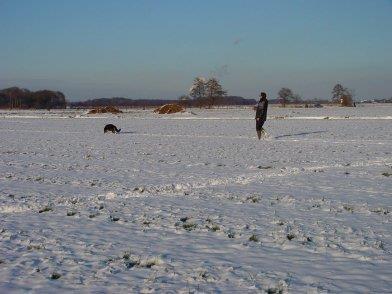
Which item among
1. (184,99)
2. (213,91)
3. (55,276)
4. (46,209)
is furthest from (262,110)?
(184,99)

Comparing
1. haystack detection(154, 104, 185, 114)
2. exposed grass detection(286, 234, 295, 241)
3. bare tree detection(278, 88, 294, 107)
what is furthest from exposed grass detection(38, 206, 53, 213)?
bare tree detection(278, 88, 294, 107)

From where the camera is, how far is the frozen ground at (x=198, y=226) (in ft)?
19.5

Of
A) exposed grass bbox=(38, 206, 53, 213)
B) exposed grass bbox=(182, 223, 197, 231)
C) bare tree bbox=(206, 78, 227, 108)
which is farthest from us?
bare tree bbox=(206, 78, 227, 108)

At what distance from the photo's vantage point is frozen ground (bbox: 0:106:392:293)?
5934 mm

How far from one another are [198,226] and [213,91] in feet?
427

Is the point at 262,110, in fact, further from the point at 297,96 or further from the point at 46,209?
the point at 297,96

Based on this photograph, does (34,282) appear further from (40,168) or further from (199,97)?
(199,97)

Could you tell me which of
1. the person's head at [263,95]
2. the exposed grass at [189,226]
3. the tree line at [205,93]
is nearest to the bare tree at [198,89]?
the tree line at [205,93]

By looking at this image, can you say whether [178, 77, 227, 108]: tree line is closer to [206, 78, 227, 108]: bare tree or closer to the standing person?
[206, 78, 227, 108]: bare tree

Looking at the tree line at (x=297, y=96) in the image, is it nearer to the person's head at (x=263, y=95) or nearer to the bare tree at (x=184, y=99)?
the bare tree at (x=184, y=99)

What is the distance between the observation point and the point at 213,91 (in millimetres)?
137125

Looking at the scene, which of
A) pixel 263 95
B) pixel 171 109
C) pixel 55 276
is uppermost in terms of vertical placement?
pixel 263 95

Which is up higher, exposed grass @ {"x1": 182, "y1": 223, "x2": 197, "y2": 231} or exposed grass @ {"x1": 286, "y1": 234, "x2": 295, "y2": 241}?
exposed grass @ {"x1": 286, "y1": 234, "x2": 295, "y2": 241}

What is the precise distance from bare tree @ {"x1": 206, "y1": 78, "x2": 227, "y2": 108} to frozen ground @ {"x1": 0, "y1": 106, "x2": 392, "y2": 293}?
395 ft
